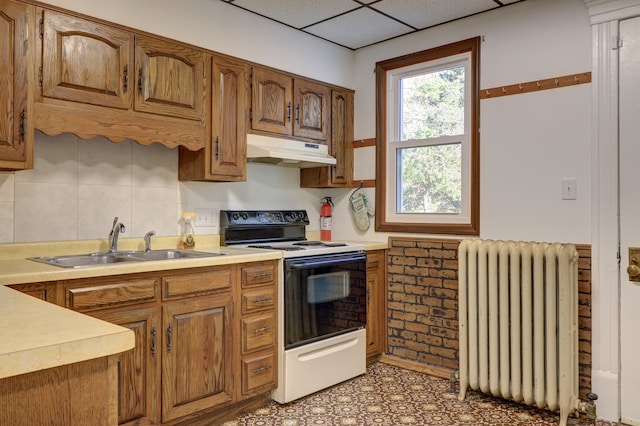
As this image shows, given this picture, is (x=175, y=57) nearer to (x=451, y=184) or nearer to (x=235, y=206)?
(x=235, y=206)

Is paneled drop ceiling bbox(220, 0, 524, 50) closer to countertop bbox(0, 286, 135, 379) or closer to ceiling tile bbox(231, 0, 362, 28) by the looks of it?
ceiling tile bbox(231, 0, 362, 28)

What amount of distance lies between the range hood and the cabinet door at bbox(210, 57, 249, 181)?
8 centimetres

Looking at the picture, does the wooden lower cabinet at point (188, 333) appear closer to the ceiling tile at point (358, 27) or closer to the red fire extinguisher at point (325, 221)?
the red fire extinguisher at point (325, 221)

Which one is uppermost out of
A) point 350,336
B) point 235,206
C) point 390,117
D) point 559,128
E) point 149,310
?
point 390,117

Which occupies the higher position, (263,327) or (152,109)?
(152,109)

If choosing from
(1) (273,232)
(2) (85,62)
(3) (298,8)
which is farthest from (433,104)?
(2) (85,62)

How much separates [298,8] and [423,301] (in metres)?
2.11

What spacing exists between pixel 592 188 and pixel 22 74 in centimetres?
288

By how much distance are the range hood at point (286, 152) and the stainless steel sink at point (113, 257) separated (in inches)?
28.3

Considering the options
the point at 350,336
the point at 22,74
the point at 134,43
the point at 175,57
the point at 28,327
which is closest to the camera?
the point at 28,327

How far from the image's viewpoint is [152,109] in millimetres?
2611

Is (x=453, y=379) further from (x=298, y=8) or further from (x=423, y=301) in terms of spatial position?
(x=298, y=8)

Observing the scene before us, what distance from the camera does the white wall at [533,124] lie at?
9.14 ft

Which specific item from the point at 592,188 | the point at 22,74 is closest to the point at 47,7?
the point at 22,74
